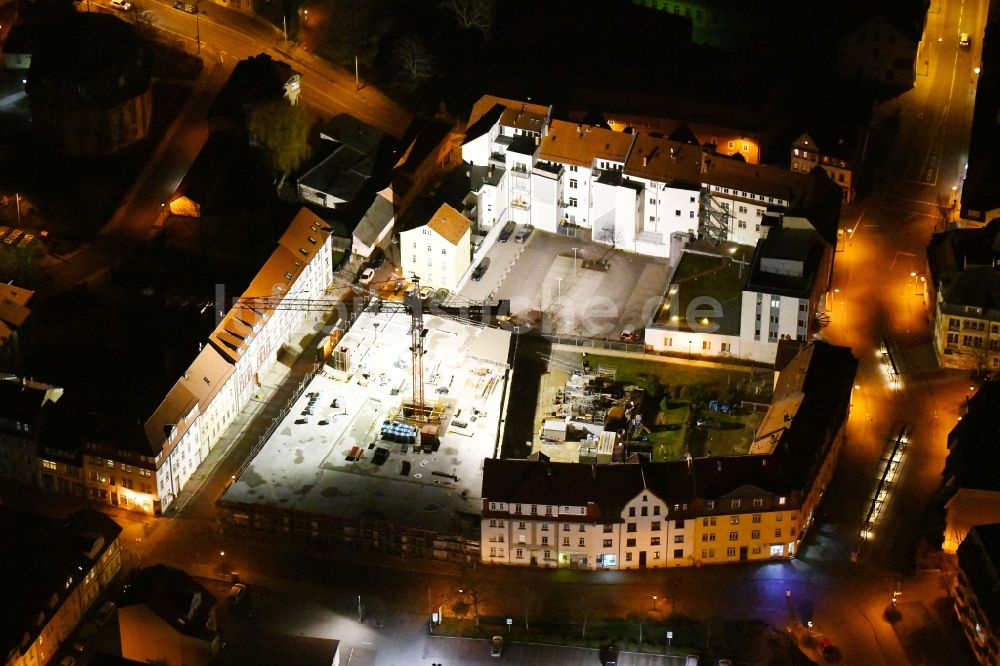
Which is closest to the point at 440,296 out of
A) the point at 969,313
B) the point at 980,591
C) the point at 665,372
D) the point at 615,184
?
the point at 615,184

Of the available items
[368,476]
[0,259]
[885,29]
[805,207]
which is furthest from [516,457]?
[885,29]

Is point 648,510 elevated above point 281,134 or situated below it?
below

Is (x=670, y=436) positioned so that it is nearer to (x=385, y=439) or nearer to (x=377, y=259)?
(x=385, y=439)

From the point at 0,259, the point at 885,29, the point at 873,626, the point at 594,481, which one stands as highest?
the point at 885,29

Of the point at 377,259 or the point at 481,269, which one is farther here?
the point at 377,259

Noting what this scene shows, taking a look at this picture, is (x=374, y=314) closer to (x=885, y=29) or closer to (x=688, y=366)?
(x=688, y=366)

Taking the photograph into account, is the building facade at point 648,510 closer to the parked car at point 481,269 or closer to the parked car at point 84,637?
the parked car at point 84,637

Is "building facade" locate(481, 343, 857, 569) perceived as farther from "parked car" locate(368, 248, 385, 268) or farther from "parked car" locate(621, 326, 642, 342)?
"parked car" locate(368, 248, 385, 268)
